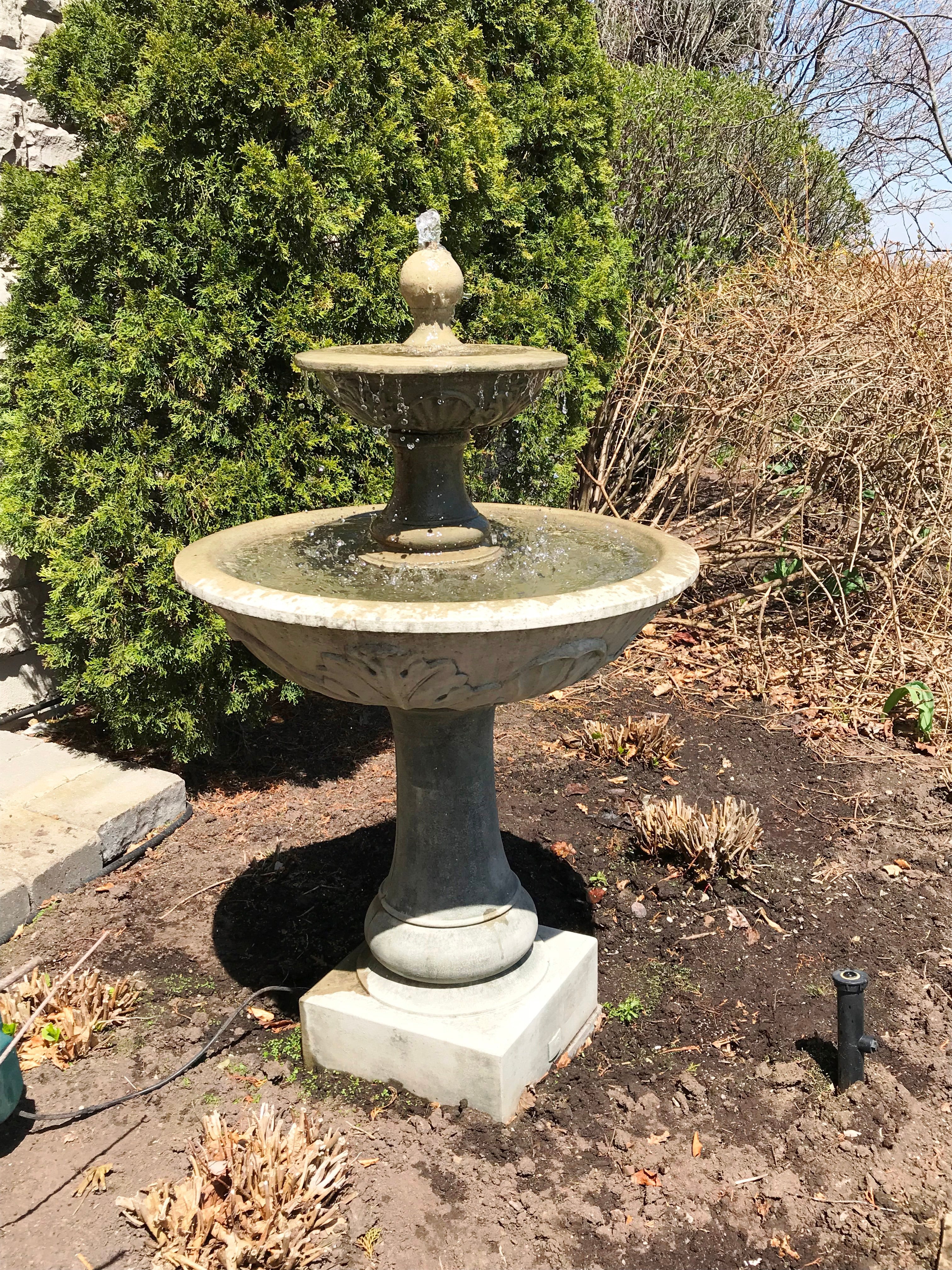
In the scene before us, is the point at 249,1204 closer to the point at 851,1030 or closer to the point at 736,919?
the point at 851,1030

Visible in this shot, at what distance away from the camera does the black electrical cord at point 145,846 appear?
12.5ft

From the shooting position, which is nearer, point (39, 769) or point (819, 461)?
point (39, 769)

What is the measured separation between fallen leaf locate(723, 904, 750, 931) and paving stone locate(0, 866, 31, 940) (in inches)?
97.4

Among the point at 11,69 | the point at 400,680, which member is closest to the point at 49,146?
the point at 11,69

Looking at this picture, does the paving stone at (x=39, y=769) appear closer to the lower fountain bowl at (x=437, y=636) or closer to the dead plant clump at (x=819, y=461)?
the lower fountain bowl at (x=437, y=636)

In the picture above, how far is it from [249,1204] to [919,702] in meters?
3.85

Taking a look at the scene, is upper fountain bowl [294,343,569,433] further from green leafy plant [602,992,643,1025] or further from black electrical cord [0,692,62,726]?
black electrical cord [0,692,62,726]

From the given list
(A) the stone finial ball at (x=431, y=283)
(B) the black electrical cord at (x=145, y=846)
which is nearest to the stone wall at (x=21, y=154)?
(B) the black electrical cord at (x=145, y=846)

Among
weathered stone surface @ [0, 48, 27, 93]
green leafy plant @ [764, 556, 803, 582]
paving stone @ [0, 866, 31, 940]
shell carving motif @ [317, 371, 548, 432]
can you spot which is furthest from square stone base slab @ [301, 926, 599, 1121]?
weathered stone surface @ [0, 48, 27, 93]

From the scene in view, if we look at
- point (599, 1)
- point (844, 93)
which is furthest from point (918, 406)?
point (844, 93)

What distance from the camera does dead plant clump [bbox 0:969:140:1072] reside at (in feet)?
9.18

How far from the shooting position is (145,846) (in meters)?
3.95

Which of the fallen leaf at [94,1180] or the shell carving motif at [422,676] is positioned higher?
the shell carving motif at [422,676]

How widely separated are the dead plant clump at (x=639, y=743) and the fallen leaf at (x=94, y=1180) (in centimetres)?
275
